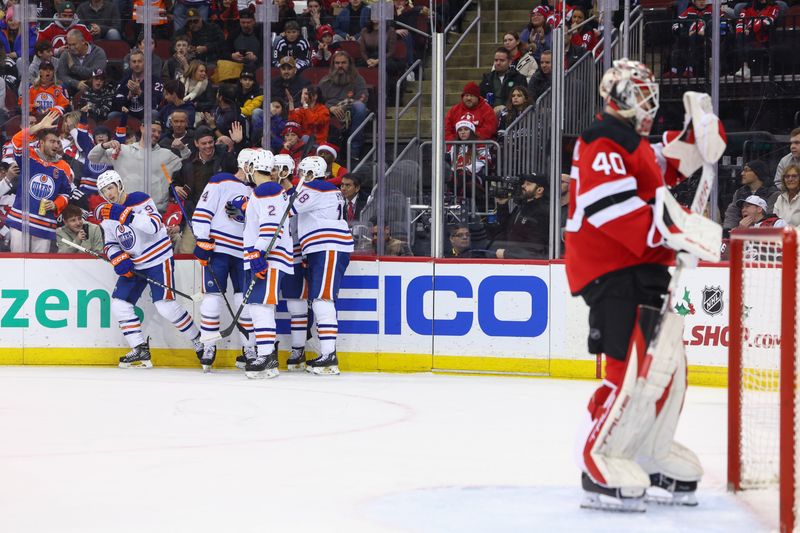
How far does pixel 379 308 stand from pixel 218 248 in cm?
107

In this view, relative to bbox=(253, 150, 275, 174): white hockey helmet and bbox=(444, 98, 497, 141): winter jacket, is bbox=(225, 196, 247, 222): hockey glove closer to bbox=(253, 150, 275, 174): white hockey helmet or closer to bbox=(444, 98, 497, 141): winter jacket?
bbox=(253, 150, 275, 174): white hockey helmet

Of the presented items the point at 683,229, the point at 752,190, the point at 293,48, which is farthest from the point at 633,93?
the point at 293,48

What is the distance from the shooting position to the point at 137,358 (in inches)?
312

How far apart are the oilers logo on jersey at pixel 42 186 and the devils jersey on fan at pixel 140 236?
1.58ft

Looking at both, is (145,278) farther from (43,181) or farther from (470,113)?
(470,113)

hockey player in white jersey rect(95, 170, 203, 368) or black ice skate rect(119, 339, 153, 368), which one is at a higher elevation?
hockey player in white jersey rect(95, 170, 203, 368)

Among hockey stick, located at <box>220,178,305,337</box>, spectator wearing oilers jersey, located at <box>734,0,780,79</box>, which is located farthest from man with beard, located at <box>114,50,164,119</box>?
spectator wearing oilers jersey, located at <box>734,0,780,79</box>

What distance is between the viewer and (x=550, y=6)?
7.91 meters

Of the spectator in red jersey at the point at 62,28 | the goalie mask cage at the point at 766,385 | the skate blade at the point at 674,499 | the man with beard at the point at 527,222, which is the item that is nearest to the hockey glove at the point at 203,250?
the spectator in red jersey at the point at 62,28

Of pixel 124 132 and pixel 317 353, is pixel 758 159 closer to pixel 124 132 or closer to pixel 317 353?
pixel 317 353

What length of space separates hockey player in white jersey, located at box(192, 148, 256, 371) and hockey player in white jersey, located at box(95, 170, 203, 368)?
21 centimetres

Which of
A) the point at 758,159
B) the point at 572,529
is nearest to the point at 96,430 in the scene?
the point at 572,529

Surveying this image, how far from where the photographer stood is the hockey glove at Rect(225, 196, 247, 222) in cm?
779

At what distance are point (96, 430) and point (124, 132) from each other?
315 cm
